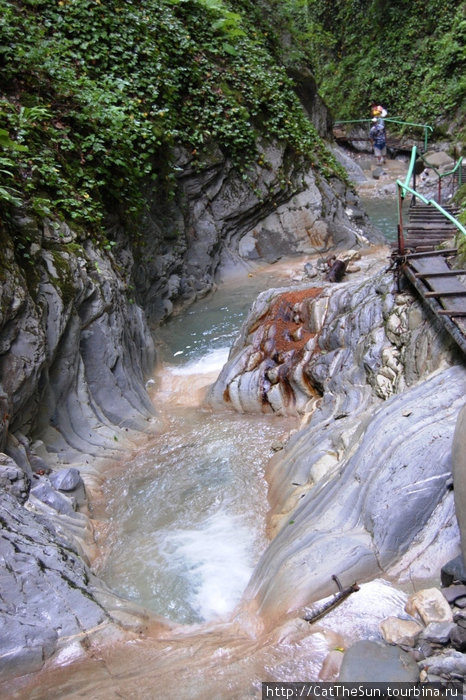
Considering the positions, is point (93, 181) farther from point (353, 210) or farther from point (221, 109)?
point (353, 210)

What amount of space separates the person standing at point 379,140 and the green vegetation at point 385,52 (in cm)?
161

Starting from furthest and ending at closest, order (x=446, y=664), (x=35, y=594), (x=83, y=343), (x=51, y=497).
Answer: (x=83, y=343), (x=51, y=497), (x=35, y=594), (x=446, y=664)

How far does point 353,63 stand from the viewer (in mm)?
28516

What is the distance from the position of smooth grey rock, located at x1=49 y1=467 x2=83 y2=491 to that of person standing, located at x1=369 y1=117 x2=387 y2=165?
22742mm

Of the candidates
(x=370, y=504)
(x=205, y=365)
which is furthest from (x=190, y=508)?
(x=205, y=365)

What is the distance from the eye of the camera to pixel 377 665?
2.80 meters

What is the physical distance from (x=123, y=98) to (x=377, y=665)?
11462mm

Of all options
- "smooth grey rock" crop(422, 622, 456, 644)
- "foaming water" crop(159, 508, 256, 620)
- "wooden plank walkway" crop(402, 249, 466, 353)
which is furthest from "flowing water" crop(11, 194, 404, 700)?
"wooden plank walkway" crop(402, 249, 466, 353)

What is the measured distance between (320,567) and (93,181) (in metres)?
8.08

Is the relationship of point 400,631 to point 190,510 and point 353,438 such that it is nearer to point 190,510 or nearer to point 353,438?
point 353,438

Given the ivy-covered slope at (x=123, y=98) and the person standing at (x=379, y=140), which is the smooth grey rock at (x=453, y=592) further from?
the person standing at (x=379, y=140)

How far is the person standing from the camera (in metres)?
24.4

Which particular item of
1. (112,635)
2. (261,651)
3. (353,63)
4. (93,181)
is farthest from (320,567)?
(353,63)

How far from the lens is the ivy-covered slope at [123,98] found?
8844 mm
